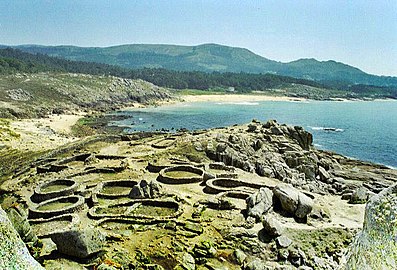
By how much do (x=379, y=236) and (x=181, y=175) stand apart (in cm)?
3555

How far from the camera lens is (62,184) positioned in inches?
1551

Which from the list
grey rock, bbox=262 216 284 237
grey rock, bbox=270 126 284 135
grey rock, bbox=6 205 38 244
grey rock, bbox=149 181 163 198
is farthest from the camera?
grey rock, bbox=270 126 284 135

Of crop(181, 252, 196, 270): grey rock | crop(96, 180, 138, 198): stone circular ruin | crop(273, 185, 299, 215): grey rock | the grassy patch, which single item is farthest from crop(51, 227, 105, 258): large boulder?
crop(273, 185, 299, 215): grey rock

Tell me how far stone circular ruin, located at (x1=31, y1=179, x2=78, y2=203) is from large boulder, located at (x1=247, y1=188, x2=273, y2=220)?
1668 cm

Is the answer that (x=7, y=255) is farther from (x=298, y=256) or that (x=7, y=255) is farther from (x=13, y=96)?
(x=13, y=96)

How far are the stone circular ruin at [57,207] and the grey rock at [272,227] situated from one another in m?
15.3

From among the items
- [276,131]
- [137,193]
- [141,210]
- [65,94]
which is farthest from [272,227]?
[65,94]

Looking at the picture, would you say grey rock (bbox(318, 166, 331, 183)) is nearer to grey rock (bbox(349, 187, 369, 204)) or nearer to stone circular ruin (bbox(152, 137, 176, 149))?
grey rock (bbox(349, 187, 369, 204))

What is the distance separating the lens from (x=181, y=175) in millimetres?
42719

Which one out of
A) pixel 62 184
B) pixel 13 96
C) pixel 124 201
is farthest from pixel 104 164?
pixel 13 96

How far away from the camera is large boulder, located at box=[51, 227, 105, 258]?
2097 cm

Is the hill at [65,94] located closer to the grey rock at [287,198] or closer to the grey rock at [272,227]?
the grey rock at [287,198]

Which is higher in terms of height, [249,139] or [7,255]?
[7,255]

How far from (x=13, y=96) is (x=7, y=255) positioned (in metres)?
122
